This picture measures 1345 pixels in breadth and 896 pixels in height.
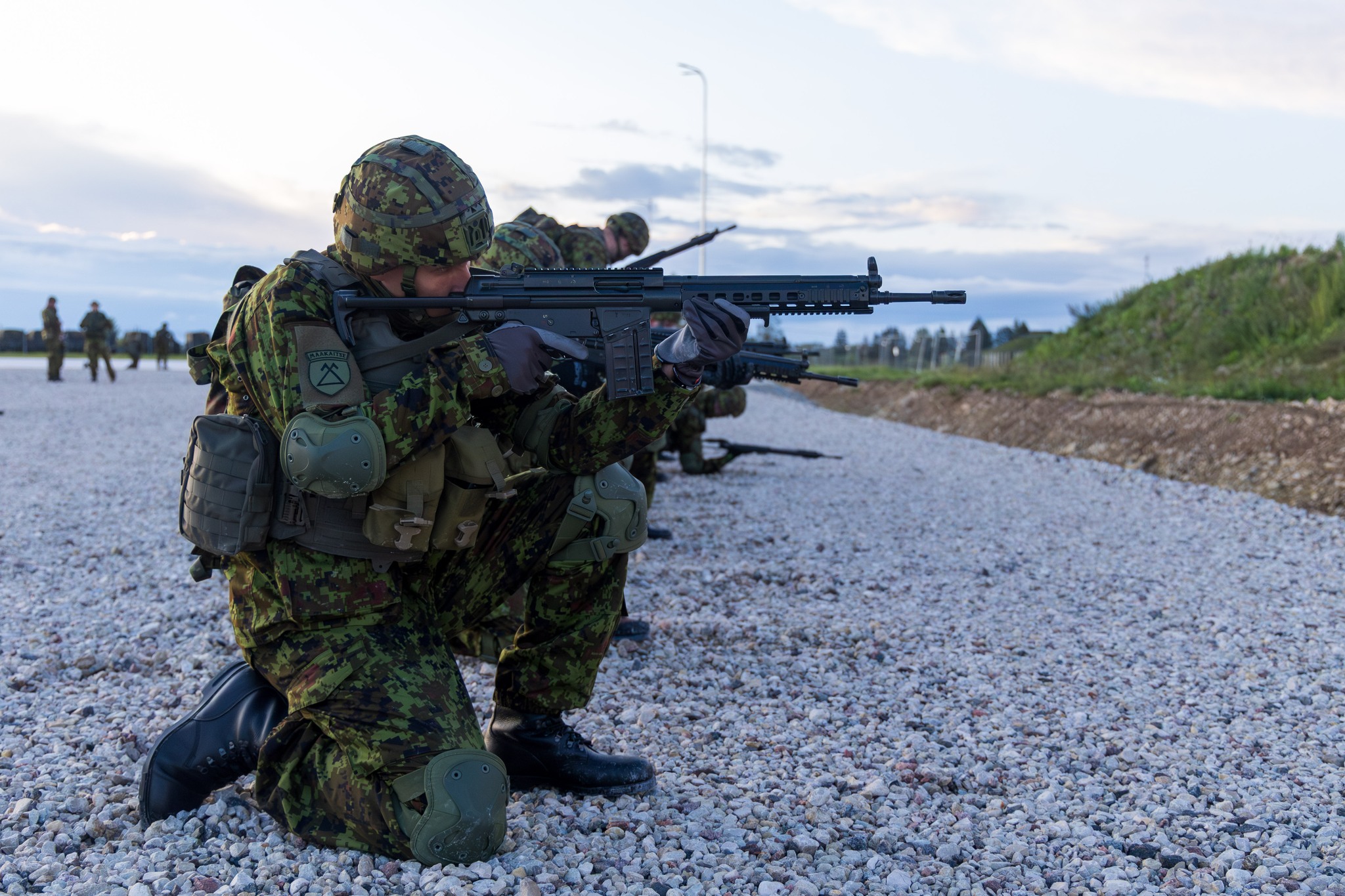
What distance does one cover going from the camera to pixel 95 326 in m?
25.6

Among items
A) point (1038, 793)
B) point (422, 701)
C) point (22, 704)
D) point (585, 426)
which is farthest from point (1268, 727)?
point (22, 704)

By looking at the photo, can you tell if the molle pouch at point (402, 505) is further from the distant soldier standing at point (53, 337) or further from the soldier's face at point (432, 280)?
the distant soldier standing at point (53, 337)

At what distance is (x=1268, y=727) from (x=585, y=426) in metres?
3.07

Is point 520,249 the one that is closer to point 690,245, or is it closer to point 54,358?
point 690,245

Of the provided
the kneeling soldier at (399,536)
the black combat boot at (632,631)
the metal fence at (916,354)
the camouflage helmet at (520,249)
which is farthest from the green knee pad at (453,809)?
the metal fence at (916,354)

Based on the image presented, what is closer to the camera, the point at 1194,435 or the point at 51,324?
the point at 1194,435

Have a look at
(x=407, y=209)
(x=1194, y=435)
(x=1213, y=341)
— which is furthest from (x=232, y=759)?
(x=1213, y=341)

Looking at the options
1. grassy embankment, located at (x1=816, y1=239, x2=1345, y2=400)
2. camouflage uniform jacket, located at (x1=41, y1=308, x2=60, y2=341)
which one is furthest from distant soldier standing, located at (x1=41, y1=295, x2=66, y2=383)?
grassy embankment, located at (x1=816, y1=239, x2=1345, y2=400)

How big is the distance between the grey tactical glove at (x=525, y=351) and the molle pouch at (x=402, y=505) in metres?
0.37

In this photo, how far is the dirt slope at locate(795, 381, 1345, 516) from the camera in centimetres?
977

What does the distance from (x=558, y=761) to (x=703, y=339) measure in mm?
1471

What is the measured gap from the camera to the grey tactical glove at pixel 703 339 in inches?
124

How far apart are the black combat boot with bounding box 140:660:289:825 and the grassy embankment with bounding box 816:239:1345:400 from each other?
41.2ft

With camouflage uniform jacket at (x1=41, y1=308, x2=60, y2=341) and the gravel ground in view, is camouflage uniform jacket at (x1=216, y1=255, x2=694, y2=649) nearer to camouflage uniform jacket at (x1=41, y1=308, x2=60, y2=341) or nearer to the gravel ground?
the gravel ground
